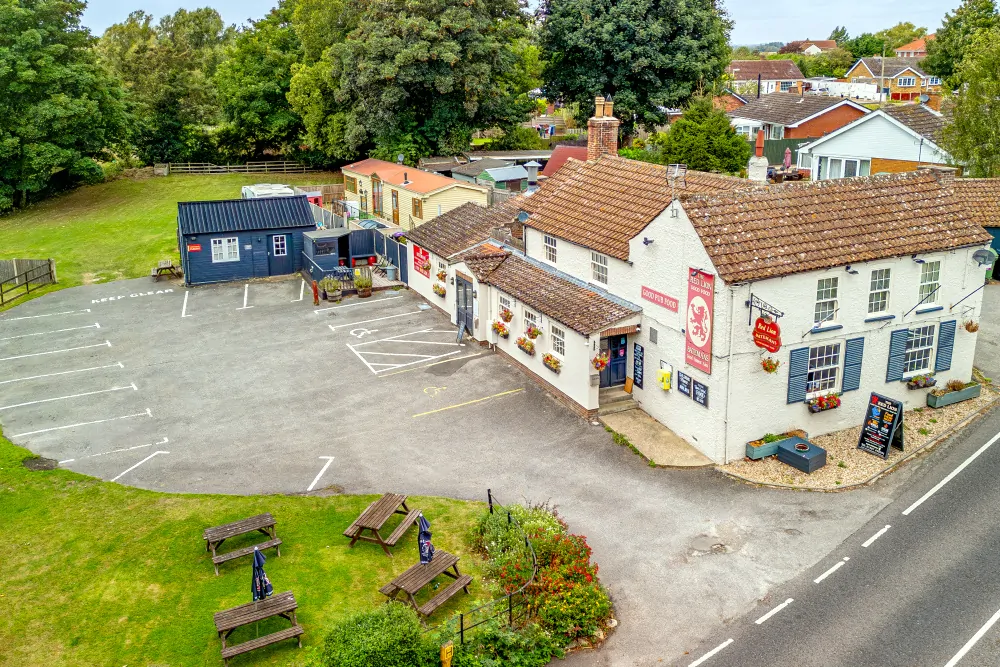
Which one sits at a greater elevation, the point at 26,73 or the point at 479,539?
the point at 26,73

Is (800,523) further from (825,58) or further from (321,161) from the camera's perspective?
(825,58)

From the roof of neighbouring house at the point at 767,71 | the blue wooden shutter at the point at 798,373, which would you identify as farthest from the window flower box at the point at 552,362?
the roof of neighbouring house at the point at 767,71

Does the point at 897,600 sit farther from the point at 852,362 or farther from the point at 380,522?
the point at 380,522

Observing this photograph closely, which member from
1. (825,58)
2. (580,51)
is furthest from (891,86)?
(580,51)

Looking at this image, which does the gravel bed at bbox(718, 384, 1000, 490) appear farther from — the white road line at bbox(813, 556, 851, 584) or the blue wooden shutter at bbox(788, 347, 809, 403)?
the white road line at bbox(813, 556, 851, 584)

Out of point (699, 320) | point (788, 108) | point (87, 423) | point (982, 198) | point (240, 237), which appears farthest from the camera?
point (788, 108)

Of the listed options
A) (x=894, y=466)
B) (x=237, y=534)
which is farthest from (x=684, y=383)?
(x=237, y=534)
